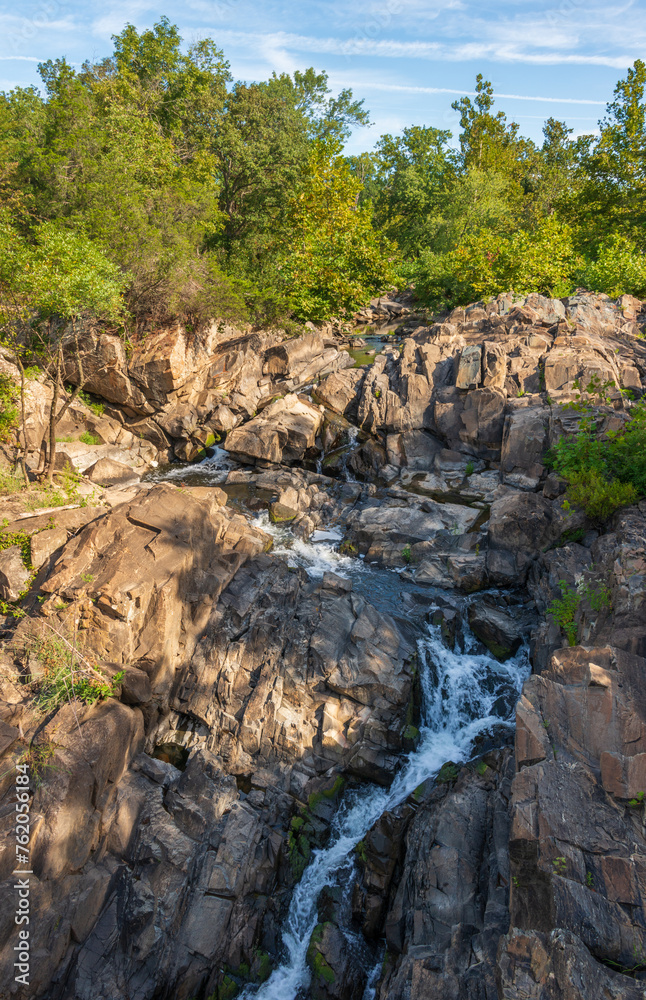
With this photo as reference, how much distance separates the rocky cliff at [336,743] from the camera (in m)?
5.77

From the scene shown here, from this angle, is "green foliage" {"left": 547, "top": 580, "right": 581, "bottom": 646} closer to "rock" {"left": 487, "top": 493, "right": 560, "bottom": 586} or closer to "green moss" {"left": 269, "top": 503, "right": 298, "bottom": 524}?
"rock" {"left": 487, "top": 493, "right": 560, "bottom": 586}

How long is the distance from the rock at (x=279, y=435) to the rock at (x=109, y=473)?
3.92 m

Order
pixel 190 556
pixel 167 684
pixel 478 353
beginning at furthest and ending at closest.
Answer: pixel 478 353 → pixel 190 556 → pixel 167 684

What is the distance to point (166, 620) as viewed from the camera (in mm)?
9789

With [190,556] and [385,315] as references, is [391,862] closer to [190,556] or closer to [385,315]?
[190,556]

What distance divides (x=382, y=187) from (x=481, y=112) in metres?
11.3

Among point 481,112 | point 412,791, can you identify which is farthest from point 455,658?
point 481,112

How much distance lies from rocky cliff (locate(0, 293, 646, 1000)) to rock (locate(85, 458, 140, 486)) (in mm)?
3528

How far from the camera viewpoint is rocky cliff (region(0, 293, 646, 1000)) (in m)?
5.77

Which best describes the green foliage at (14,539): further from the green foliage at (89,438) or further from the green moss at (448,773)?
the green moss at (448,773)

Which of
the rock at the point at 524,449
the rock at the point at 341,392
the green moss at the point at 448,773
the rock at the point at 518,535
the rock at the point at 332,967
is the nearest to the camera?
the rock at the point at 332,967

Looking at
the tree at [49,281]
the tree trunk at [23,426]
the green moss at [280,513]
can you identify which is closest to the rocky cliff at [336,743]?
the green moss at [280,513]

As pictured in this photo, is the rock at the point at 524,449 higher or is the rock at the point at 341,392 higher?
the rock at the point at 341,392

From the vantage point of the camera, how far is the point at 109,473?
1866 centimetres
